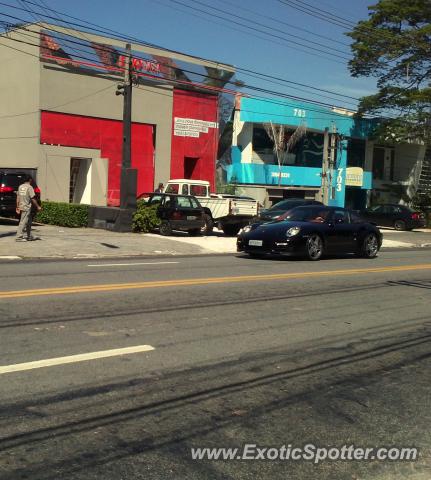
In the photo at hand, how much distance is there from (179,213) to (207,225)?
156cm

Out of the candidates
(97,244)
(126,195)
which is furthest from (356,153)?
(97,244)

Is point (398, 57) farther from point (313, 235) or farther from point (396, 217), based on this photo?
point (313, 235)

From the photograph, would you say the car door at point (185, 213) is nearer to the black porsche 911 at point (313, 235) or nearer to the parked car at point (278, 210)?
the parked car at point (278, 210)

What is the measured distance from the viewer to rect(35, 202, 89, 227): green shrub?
21.7m

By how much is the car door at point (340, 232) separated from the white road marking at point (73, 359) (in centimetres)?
1012

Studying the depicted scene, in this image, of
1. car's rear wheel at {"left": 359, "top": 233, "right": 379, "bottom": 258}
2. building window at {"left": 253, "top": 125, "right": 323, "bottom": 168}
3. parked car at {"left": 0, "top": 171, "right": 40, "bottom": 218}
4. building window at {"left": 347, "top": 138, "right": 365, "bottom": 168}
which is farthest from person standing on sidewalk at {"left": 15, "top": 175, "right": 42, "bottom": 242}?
building window at {"left": 347, "top": 138, "right": 365, "bottom": 168}

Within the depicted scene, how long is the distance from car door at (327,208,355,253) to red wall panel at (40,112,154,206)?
1671 cm

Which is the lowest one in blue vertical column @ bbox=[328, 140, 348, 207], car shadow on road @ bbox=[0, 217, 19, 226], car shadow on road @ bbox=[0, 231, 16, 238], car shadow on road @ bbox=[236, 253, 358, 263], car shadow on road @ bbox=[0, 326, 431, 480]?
car shadow on road @ bbox=[0, 326, 431, 480]

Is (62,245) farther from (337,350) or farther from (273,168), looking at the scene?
(273,168)

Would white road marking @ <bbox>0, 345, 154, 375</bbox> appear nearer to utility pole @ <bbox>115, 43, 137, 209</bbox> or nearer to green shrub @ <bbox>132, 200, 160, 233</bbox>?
green shrub @ <bbox>132, 200, 160, 233</bbox>

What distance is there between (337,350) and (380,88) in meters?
37.1

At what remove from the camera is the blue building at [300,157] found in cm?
3794

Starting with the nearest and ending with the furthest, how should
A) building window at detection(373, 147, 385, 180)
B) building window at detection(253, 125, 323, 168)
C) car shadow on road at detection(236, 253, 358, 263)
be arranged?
car shadow on road at detection(236, 253, 358, 263) → building window at detection(253, 125, 323, 168) → building window at detection(373, 147, 385, 180)

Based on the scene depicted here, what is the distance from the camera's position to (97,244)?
16.7 metres
